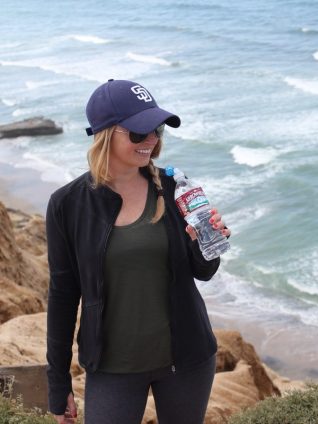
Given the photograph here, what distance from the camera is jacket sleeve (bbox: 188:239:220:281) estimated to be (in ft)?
9.72

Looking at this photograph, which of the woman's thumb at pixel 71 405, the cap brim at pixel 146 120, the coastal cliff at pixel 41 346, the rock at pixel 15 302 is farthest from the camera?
the rock at pixel 15 302

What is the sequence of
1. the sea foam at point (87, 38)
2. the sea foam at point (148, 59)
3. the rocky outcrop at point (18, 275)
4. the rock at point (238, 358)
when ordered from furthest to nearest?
the sea foam at point (87, 38)
the sea foam at point (148, 59)
the rocky outcrop at point (18, 275)
the rock at point (238, 358)

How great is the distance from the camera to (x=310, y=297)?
15.0 meters

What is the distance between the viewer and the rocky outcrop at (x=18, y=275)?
28.3 feet

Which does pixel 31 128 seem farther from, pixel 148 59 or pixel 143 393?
pixel 143 393

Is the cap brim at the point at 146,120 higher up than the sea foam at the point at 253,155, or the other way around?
the cap brim at the point at 146,120

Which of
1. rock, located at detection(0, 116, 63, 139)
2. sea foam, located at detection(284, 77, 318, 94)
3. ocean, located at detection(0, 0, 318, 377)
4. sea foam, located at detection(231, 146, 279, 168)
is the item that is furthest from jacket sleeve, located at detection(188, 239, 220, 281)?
sea foam, located at detection(284, 77, 318, 94)

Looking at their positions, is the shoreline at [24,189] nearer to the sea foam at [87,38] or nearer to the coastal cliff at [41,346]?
the coastal cliff at [41,346]

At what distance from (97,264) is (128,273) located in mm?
121

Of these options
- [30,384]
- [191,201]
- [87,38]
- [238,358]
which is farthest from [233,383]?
[87,38]

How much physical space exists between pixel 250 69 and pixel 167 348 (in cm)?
3464

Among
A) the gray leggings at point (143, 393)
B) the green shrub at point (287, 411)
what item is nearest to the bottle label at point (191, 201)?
the gray leggings at point (143, 393)

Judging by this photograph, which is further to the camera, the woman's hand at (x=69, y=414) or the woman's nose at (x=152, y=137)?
the woman's hand at (x=69, y=414)

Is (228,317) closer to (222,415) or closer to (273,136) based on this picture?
(222,415)
